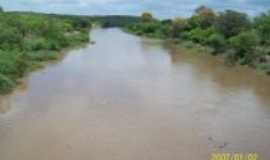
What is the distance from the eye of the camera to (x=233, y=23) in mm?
33688

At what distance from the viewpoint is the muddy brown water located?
1076 centimetres

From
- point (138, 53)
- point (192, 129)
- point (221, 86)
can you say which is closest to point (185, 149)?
point (192, 129)

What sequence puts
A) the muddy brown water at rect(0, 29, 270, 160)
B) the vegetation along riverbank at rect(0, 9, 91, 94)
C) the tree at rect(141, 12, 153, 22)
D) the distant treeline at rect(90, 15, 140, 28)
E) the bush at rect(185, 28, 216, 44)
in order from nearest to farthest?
the muddy brown water at rect(0, 29, 270, 160), the vegetation along riverbank at rect(0, 9, 91, 94), the bush at rect(185, 28, 216, 44), the tree at rect(141, 12, 153, 22), the distant treeline at rect(90, 15, 140, 28)

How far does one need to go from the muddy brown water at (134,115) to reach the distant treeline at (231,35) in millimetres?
2753

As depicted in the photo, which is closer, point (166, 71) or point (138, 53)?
point (166, 71)

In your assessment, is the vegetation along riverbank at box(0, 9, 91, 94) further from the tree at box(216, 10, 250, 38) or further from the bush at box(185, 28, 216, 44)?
the tree at box(216, 10, 250, 38)

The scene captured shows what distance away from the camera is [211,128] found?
41.4ft

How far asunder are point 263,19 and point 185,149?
1006 inches

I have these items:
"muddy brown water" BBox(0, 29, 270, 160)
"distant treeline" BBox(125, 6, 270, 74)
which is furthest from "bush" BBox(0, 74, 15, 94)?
"distant treeline" BBox(125, 6, 270, 74)

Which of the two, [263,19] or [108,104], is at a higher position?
[263,19]

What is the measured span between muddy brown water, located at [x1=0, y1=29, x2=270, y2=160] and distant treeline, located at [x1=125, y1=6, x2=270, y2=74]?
2.75 m

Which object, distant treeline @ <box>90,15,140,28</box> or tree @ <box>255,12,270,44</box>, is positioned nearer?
tree @ <box>255,12,270,44</box>

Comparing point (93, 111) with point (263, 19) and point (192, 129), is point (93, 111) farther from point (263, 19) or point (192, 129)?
point (263, 19)
